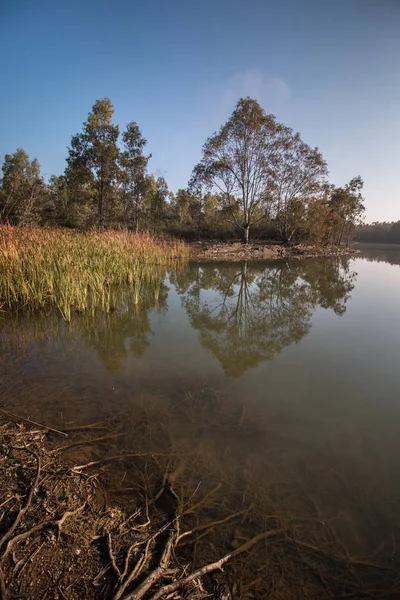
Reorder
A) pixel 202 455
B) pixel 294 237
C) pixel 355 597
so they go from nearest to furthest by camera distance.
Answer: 1. pixel 355 597
2. pixel 202 455
3. pixel 294 237

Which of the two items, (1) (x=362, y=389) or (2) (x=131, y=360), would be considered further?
(2) (x=131, y=360)

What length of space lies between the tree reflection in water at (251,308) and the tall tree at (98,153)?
12.0 meters

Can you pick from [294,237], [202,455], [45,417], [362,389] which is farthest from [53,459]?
[294,237]

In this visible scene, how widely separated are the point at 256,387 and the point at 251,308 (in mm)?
3626

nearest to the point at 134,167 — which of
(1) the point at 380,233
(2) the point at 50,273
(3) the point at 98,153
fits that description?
(3) the point at 98,153

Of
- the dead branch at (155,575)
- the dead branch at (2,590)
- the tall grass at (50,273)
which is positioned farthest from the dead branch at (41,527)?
the tall grass at (50,273)

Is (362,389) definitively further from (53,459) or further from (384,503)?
(53,459)

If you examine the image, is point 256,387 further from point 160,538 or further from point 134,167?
point 134,167

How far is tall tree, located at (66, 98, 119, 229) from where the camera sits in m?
18.4

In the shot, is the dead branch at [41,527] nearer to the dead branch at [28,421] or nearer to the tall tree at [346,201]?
the dead branch at [28,421]

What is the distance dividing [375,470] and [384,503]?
26 cm

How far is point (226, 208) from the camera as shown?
73.7 ft

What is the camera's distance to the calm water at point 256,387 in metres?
1.83

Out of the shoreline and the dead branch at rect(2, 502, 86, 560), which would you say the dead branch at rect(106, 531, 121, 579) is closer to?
the dead branch at rect(2, 502, 86, 560)
